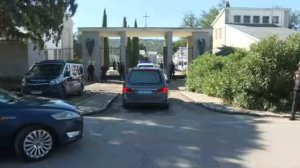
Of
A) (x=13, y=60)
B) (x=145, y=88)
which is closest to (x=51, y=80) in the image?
(x=145, y=88)

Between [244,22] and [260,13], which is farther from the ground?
[260,13]

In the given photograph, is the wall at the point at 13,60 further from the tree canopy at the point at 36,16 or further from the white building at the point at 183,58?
the white building at the point at 183,58

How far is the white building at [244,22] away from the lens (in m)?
44.9

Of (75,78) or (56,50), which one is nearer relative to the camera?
(75,78)

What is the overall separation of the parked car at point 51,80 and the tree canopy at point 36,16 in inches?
77.2

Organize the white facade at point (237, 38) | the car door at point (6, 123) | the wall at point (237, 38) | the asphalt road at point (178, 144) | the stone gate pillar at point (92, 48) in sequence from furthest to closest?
1. the wall at point (237, 38)
2. the white facade at point (237, 38)
3. the stone gate pillar at point (92, 48)
4. the asphalt road at point (178, 144)
5. the car door at point (6, 123)

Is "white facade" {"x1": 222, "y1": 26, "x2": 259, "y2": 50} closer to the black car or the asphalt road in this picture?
the asphalt road

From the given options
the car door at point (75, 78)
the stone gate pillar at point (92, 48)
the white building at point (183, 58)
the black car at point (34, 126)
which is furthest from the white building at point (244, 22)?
the black car at point (34, 126)

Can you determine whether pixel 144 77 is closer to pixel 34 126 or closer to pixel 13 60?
pixel 34 126

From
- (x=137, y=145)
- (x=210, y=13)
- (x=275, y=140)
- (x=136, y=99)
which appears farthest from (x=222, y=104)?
(x=210, y=13)

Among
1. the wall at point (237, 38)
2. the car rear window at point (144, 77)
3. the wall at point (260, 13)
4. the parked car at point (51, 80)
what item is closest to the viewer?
the car rear window at point (144, 77)

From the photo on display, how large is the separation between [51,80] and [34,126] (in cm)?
1194

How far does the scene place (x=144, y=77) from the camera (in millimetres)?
17109

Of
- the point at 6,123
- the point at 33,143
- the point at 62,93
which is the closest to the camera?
the point at 6,123
